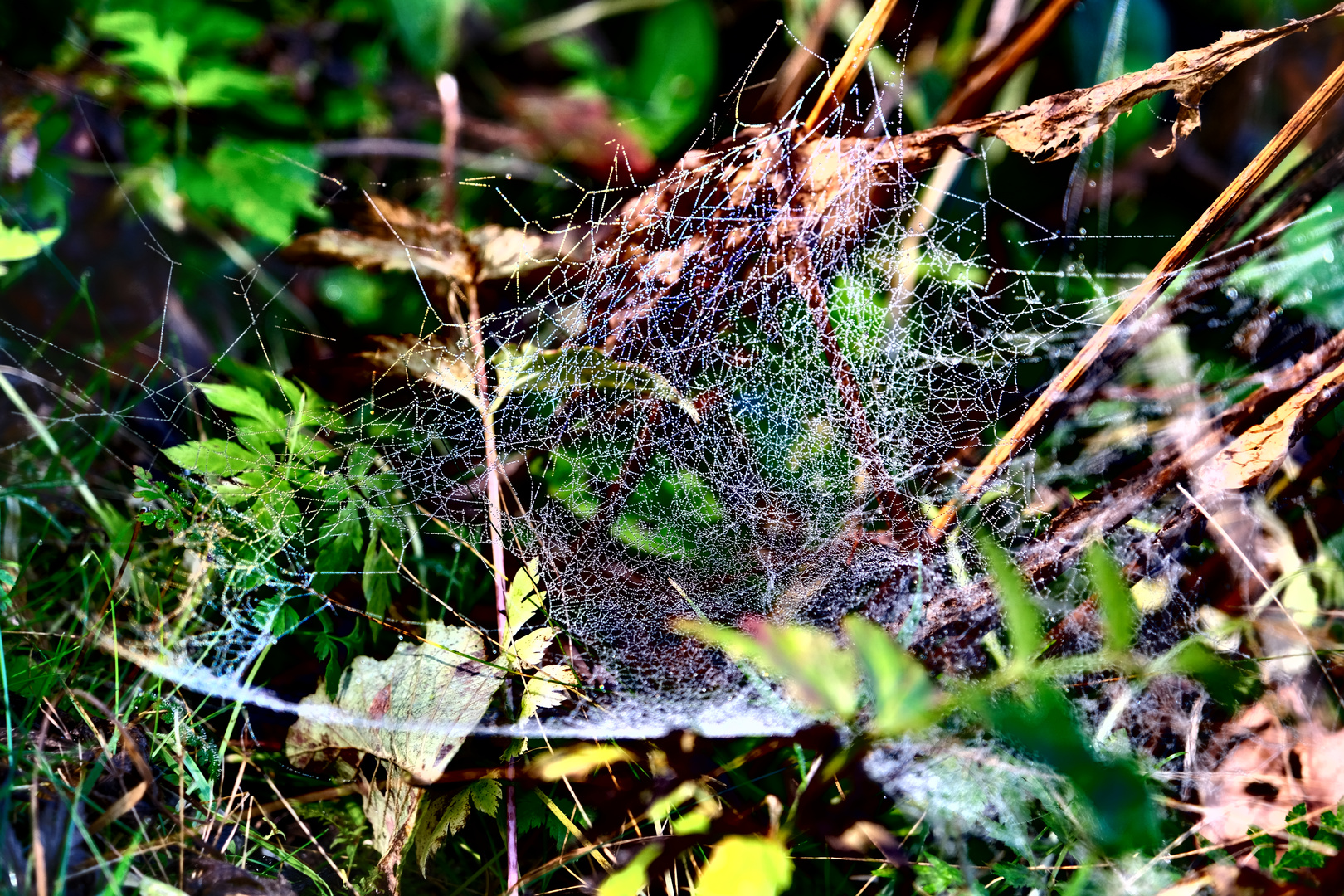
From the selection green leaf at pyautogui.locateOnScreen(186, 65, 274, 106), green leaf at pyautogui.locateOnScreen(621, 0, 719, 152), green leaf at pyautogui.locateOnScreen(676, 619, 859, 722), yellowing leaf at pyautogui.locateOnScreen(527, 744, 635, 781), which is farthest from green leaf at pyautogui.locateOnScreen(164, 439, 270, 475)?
green leaf at pyautogui.locateOnScreen(621, 0, 719, 152)

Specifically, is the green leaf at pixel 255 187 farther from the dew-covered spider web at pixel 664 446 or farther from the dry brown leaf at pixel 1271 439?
the dry brown leaf at pixel 1271 439

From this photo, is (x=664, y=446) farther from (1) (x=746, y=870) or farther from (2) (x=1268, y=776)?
(2) (x=1268, y=776)

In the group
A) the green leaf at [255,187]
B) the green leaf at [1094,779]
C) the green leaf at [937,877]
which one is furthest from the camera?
the green leaf at [255,187]

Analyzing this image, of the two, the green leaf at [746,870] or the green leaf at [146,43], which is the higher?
the green leaf at [146,43]

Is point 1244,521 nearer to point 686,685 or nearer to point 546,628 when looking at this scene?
point 686,685

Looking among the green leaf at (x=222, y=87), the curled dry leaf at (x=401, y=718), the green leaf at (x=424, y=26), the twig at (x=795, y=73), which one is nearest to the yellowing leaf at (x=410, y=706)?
the curled dry leaf at (x=401, y=718)

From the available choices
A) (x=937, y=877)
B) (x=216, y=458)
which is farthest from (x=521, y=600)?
(x=937, y=877)
